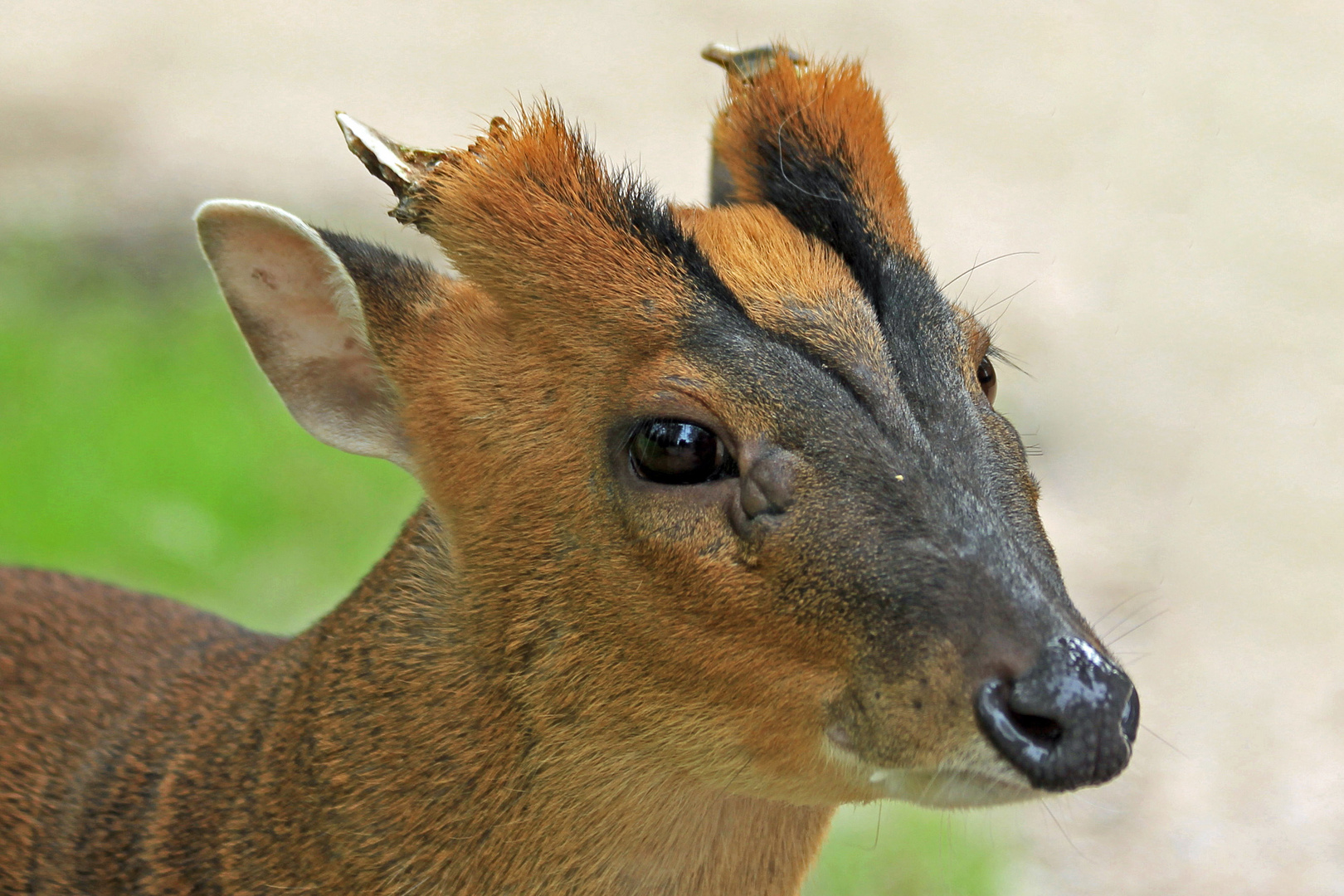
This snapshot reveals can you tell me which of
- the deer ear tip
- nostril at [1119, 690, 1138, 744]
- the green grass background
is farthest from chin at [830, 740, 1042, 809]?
the green grass background

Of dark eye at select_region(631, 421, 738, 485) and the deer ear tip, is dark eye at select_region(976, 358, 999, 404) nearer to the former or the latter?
dark eye at select_region(631, 421, 738, 485)

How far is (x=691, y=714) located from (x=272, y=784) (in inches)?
57.5

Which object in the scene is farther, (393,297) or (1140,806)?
(1140,806)

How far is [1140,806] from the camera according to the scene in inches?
317

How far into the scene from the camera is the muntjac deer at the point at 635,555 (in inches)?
136

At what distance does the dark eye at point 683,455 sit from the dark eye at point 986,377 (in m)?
0.92

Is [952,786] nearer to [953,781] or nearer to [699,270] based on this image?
[953,781]

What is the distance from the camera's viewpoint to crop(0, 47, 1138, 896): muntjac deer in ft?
11.3

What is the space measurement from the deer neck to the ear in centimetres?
39

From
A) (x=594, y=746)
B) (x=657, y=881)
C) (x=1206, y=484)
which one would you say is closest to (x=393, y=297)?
(x=594, y=746)

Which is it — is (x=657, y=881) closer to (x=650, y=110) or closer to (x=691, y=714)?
(x=691, y=714)

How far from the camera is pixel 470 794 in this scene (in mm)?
4062

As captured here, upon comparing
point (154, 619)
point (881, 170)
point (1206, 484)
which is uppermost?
point (1206, 484)

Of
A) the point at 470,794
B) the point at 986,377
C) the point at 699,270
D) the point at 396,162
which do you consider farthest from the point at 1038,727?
the point at 396,162
